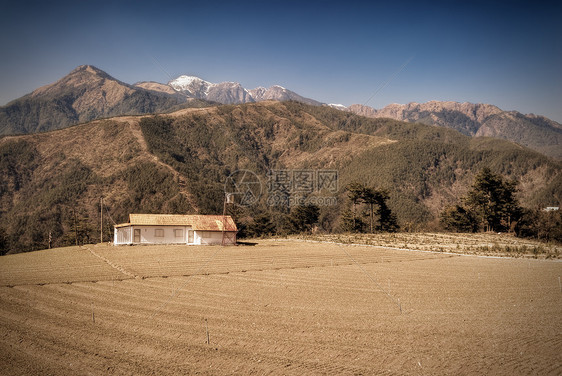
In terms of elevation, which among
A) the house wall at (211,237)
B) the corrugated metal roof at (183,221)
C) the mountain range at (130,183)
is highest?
the mountain range at (130,183)

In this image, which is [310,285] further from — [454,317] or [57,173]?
[57,173]

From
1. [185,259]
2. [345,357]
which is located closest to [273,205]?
[185,259]

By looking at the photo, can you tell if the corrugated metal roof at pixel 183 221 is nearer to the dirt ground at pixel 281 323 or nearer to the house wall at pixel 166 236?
the house wall at pixel 166 236

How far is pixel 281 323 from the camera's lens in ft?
41.8

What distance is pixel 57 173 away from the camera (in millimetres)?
159500

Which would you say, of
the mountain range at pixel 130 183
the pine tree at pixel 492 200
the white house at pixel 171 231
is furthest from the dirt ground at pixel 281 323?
the mountain range at pixel 130 183

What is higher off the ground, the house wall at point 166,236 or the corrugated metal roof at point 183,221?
the corrugated metal roof at point 183,221

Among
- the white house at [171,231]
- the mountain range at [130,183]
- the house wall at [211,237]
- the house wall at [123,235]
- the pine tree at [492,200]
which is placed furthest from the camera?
the mountain range at [130,183]

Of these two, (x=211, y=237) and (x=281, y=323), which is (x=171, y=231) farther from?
(x=281, y=323)

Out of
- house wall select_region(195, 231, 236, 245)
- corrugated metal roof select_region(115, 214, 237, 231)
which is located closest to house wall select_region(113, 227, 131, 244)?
corrugated metal roof select_region(115, 214, 237, 231)

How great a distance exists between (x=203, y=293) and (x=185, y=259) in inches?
606

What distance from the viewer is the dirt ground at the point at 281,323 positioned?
31.0 ft

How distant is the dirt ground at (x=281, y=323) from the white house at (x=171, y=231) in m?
24.8

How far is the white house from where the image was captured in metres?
48.1
